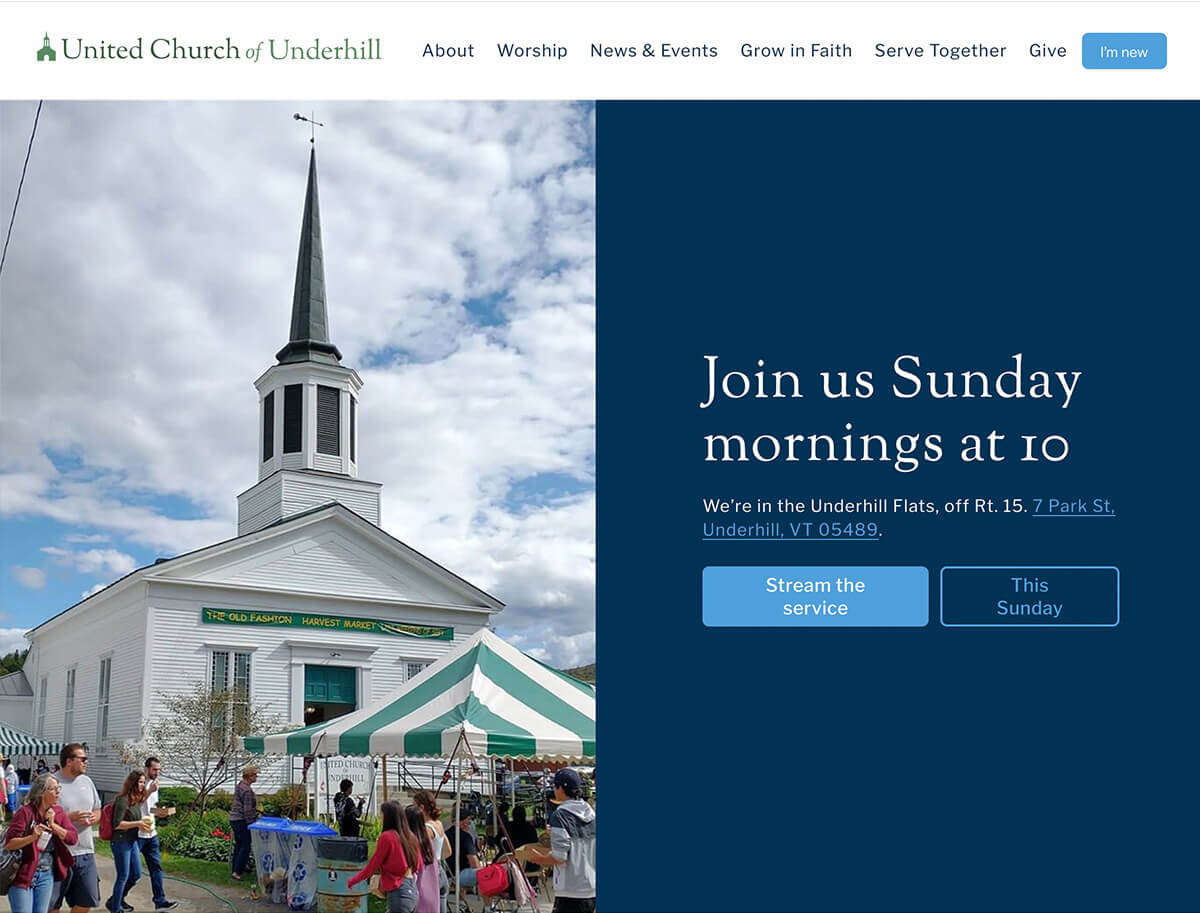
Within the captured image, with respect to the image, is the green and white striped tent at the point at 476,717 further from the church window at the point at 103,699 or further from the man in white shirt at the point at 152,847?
the church window at the point at 103,699

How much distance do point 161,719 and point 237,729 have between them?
5.16 feet

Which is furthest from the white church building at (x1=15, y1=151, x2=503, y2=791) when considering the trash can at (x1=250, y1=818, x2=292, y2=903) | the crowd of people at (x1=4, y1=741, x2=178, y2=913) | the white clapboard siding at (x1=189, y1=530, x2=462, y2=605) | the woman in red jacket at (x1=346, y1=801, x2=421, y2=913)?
the woman in red jacket at (x1=346, y1=801, x2=421, y2=913)

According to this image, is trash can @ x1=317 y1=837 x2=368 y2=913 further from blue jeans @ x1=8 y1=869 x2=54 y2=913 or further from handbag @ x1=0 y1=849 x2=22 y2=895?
handbag @ x1=0 y1=849 x2=22 y2=895

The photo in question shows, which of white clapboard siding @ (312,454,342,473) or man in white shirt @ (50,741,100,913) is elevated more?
white clapboard siding @ (312,454,342,473)

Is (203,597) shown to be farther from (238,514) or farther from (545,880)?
(545,880)

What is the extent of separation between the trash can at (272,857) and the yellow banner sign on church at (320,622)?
41.5 ft

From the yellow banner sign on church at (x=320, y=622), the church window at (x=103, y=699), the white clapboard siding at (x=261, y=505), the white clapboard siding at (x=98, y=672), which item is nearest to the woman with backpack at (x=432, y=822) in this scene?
the white clapboard siding at (x=98, y=672)

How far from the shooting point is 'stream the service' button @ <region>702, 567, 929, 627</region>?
4047 millimetres

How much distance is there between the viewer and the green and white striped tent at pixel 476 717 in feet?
34.9

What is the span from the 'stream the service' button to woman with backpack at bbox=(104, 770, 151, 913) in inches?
340

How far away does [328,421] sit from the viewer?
98.9 ft
